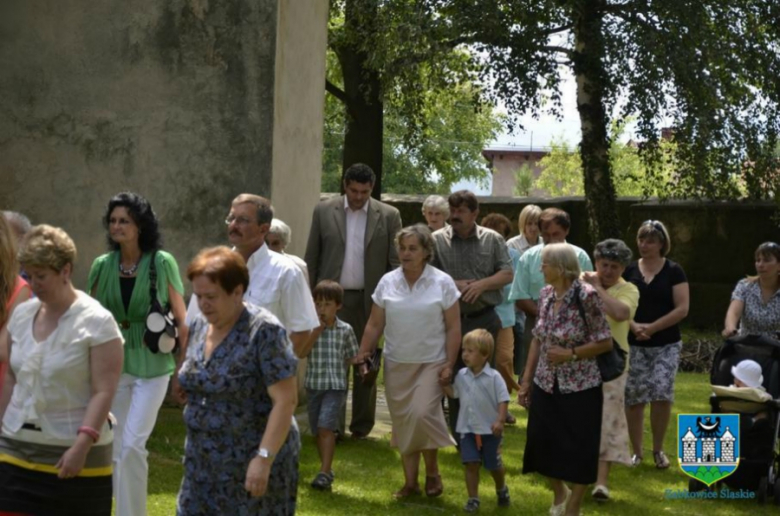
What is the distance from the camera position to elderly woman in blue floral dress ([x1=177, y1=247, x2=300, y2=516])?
588 centimetres

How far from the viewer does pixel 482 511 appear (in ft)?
31.2

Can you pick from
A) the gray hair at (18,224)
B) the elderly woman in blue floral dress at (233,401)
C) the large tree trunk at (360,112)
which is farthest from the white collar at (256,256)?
the large tree trunk at (360,112)

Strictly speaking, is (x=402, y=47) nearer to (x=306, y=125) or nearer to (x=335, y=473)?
(x=306, y=125)

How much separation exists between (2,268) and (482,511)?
13.4 ft

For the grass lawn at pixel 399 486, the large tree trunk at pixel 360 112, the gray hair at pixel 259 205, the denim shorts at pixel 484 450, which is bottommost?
the grass lawn at pixel 399 486

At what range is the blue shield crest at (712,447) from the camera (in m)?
10.0

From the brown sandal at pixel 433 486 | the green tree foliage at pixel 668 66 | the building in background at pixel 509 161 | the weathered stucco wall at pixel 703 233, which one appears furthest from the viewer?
the building in background at pixel 509 161

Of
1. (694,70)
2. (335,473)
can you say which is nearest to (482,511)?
(335,473)

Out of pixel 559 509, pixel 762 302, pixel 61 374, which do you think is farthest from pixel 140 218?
pixel 762 302

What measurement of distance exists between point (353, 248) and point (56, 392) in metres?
5.64

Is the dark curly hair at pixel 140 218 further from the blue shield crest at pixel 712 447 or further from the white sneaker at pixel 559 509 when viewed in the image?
the blue shield crest at pixel 712 447

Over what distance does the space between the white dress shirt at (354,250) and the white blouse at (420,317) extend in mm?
1929

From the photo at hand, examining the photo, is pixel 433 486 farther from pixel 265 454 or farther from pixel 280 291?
pixel 265 454

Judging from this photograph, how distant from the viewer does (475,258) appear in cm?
1126
